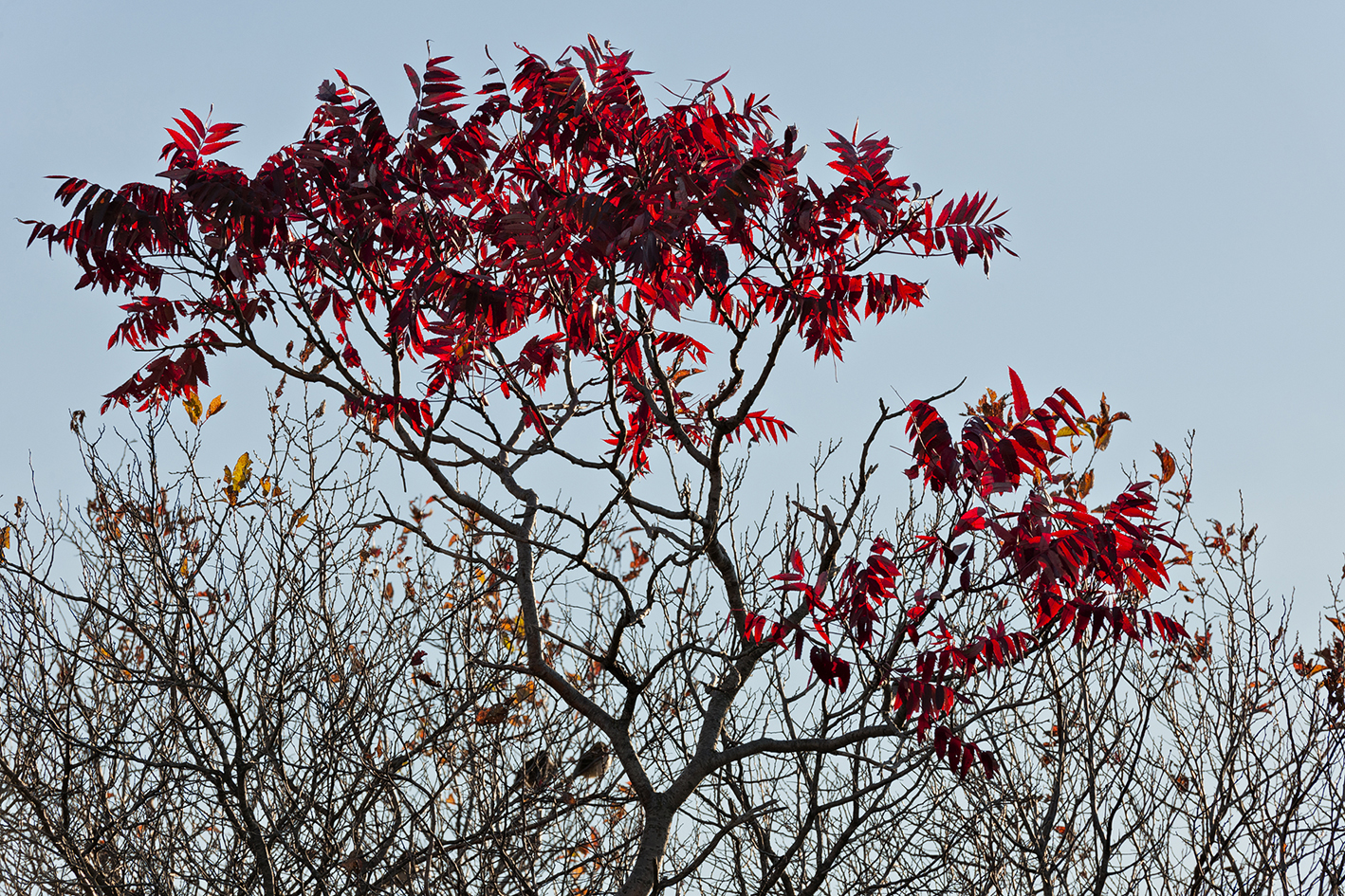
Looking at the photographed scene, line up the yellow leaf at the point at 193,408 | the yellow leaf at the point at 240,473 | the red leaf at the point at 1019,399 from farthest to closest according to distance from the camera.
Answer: the yellow leaf at the point at 240,473
the yellow leaf at the point at 193,408
the red leaf at the point at 1019,399

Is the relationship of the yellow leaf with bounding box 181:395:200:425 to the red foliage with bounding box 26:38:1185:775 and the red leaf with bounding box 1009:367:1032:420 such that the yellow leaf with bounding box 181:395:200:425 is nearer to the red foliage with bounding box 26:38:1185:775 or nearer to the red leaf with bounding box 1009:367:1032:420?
Result: the red foliage with bounding box 26:38:1185:775

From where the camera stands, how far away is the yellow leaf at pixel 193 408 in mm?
4314

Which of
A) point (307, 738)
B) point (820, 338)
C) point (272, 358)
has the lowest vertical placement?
point (307, 738)

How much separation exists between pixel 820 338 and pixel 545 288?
→ 110 cm

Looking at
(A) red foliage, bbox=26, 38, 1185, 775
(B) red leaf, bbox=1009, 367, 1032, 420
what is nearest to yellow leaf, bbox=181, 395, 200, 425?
(A) red foliage, bbox=26, 38, 1185, 775

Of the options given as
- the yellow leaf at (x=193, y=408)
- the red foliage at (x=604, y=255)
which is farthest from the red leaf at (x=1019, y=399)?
the yellow leaf at (x=193, y=408)

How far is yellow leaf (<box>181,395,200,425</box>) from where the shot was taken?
4.31 metres

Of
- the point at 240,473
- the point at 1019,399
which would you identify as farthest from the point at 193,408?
the point at 1019,399

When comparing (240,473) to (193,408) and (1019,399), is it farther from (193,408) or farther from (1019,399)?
(1019,399)

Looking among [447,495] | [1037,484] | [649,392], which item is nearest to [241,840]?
[447,495]

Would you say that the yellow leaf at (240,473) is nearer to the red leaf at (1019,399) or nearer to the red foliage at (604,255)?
the red foliage at (604,255)

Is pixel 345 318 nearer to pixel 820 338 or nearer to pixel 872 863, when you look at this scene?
pixel 820 338

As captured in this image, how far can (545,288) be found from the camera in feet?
13.6

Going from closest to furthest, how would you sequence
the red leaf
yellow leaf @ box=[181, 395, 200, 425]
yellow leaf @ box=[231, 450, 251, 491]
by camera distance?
the red leaf < yellow leaf @ box=[181, 395, 200, 425] < yellow leaf @ box=[231, 450, 251, 491]
